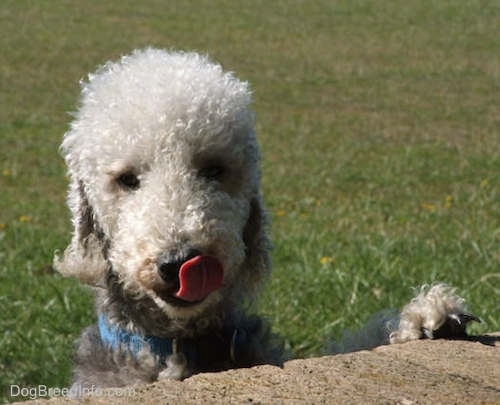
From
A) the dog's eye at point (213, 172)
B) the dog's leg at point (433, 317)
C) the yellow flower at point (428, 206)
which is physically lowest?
the yellow flower at point (428, 206)

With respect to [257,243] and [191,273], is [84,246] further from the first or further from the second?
[191,273]

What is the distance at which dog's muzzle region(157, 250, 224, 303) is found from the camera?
3607 millimetres

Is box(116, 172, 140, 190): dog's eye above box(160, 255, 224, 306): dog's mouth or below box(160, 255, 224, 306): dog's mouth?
above

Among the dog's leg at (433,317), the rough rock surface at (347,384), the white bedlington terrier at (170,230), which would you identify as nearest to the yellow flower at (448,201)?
the white bedlington terrier at (170,230)

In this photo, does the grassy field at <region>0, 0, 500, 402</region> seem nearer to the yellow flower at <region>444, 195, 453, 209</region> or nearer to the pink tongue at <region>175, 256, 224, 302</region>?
the yellow flower at <region>444, 195, 453, 209</region>

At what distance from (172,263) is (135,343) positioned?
473 mm

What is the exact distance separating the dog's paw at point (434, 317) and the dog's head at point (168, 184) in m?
0.54

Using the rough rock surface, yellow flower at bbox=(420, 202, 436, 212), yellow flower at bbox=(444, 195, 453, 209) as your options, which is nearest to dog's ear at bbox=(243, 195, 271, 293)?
the rough rock surface

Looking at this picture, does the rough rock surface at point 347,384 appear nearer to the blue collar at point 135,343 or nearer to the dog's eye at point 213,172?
the blue collar at point 135,343

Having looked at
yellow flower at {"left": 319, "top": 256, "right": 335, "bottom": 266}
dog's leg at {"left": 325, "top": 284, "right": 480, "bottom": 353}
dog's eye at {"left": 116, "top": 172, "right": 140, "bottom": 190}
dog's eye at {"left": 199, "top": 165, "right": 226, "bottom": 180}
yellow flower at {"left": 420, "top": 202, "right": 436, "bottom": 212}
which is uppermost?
dog's eye at {"left": 199, "top": 165, "right": 226, "bottom": 180}

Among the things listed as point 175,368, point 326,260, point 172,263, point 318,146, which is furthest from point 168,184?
point 318,146

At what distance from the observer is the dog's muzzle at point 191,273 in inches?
142

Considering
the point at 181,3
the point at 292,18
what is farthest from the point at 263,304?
the point at 181,3

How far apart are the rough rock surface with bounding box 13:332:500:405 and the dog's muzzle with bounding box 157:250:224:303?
417mm
